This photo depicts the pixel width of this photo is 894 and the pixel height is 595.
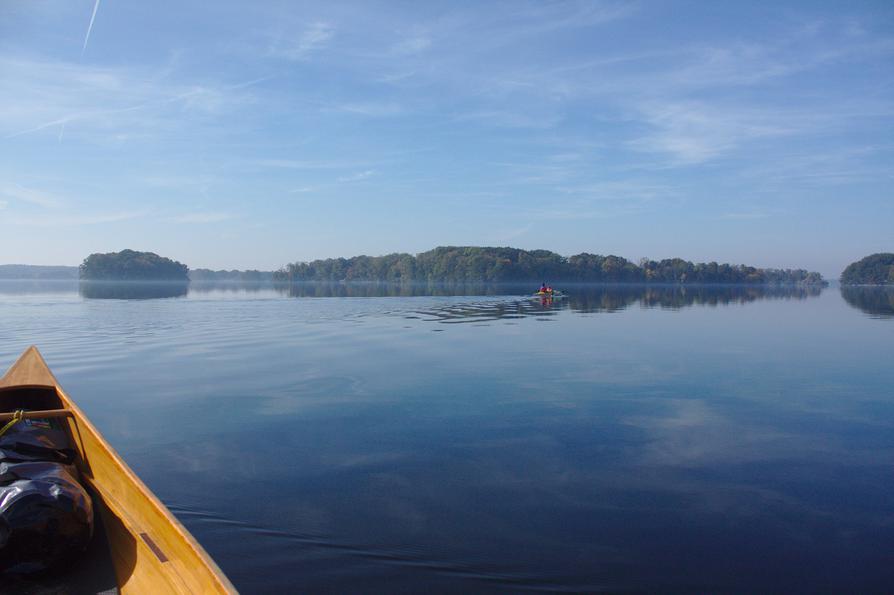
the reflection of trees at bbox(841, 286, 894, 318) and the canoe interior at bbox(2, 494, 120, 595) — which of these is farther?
the reflection of trees at bbox(841, 286, 894, 318)

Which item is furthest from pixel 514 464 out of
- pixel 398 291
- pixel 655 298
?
pixel 398 291

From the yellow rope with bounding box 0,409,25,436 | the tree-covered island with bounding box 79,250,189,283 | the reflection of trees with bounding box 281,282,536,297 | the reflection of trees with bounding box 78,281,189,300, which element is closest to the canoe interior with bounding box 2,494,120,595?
the yellow rope with bounding box 0,409,25,436

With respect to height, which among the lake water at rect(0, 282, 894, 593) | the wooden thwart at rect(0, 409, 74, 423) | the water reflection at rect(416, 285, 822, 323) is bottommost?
the lake water at rect(0, 282, 894, 593)

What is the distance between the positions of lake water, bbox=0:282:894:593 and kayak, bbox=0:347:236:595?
93 cm

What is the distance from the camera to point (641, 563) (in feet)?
17.9

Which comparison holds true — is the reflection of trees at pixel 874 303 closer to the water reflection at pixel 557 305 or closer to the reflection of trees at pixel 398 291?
the water reflection at pixel 557 305

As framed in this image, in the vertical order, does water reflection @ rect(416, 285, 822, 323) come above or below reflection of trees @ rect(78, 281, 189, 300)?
below

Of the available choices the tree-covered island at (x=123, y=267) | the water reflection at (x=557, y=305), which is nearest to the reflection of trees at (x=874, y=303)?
the water reflection at (x=557, y=305)

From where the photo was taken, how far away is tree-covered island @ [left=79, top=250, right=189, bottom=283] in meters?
188

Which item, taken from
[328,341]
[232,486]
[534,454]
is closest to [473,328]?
[328,341]

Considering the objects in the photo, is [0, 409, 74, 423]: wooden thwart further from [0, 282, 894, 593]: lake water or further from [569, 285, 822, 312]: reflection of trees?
[569, 285, 822, 312]: reflection of trees

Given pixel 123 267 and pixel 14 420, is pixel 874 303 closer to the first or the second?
pixel 14 420

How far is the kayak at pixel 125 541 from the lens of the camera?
12.4ft

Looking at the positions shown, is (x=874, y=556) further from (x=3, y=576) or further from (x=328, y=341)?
(x=328, y=341)
